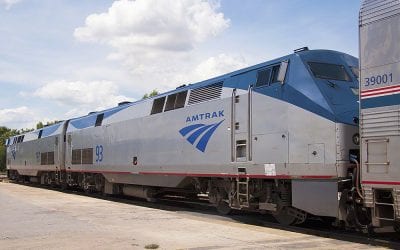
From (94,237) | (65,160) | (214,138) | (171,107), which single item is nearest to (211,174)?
(214,138)

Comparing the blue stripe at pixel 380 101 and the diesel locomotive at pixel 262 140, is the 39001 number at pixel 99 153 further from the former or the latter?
the blue stripe at pixel 380 101

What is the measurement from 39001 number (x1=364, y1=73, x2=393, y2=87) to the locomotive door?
3.83m

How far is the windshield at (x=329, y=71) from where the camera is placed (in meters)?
11.1

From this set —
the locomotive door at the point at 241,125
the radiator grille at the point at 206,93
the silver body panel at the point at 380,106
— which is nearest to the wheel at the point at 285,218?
the locomotive door at the point at 241,125

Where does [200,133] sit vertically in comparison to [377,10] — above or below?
below

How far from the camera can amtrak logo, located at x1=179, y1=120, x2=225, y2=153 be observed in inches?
547

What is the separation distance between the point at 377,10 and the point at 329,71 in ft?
8.11

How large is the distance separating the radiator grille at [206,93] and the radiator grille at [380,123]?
5.40 m

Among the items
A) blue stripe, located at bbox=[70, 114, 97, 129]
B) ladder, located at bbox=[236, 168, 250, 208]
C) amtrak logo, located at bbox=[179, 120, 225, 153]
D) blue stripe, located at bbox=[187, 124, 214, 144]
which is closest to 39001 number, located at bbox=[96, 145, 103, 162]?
blue stripe, located at bbox=[70, 114, 97, 129]

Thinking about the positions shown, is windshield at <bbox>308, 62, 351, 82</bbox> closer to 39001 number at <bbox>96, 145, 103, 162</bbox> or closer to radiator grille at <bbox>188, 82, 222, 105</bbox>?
radiator grille at <bbox>188, 82, 222, 105</bbox>

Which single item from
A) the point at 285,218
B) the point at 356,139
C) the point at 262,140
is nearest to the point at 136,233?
the point at 285,218

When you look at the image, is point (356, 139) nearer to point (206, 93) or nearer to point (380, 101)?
point (380, 101)

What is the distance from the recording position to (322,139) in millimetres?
10164

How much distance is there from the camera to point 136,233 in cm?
1049
